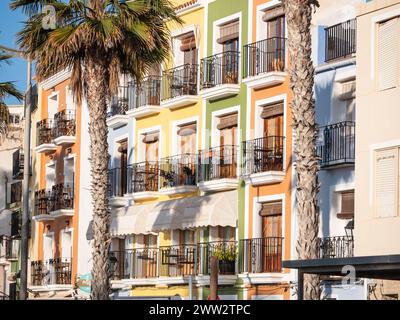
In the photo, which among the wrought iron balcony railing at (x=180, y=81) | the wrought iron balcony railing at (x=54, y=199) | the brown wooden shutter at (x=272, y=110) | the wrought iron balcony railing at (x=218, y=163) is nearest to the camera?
the brown wooden shutter at (x=272, y=110)

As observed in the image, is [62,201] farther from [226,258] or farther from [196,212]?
[226,258]

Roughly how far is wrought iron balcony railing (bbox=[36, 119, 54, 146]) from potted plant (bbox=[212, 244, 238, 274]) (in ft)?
56.7

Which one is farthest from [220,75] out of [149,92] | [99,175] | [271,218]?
[99,175]

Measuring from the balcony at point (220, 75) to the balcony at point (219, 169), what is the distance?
186 centimetres

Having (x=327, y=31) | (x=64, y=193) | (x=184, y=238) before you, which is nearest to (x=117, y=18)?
(x=327, y=31)

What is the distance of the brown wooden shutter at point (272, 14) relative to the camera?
36688mm

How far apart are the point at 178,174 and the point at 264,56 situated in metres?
6.67

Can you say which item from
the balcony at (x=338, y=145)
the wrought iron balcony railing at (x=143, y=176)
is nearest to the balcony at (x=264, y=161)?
the balcony at (x=338, y=145)

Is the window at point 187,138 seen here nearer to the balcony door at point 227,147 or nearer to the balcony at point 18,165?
the balcony door at point 227,147

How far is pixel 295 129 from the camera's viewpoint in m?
23.2

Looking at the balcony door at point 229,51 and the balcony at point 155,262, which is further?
the balcony at point 155,262

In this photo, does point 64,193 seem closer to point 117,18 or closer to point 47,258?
point 47,258
